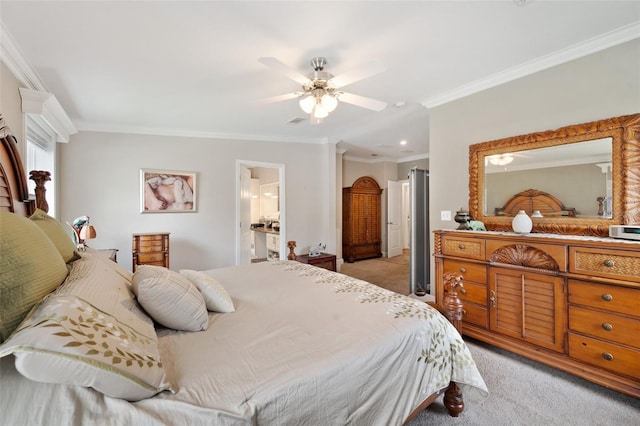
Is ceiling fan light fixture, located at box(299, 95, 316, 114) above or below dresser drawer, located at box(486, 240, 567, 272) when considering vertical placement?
above

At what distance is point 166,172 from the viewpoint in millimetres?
4262

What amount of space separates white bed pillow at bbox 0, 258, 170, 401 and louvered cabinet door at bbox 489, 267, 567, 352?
2487 mm

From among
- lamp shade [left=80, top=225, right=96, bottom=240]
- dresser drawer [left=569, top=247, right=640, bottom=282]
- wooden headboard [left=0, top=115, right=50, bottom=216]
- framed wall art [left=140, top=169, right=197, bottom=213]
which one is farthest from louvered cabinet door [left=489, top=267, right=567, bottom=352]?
framed wall art [left=140, top=169, right=197, bottom=213]

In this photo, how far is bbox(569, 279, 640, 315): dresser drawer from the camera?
1.72m

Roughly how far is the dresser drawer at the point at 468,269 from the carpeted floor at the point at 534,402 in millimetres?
638

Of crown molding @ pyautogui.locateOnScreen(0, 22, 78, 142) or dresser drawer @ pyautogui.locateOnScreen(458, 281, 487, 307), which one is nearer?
crown molding @ pyautogui.locateOnScreen(0, 22, 78, 142)

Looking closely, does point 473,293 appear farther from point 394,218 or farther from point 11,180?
point 394,218

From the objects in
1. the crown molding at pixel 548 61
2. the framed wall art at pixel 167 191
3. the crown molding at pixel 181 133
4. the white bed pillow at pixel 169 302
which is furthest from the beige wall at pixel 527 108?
the framed wall art at pixel 167 191

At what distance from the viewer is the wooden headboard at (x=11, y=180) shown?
1.72 metres

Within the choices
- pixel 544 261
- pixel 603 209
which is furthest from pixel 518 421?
pixel 603 209

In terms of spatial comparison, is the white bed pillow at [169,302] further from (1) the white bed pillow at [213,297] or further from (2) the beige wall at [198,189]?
(2) the beige wall at [198,189]

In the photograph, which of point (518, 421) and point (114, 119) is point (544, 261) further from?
point (114, 119)

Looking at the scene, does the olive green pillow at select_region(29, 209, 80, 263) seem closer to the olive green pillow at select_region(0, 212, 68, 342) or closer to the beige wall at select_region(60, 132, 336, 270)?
the olive green pillow at select_region(0, 212, 68, 342)

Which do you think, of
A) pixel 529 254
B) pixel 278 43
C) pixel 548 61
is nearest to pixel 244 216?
pixel 278 43
